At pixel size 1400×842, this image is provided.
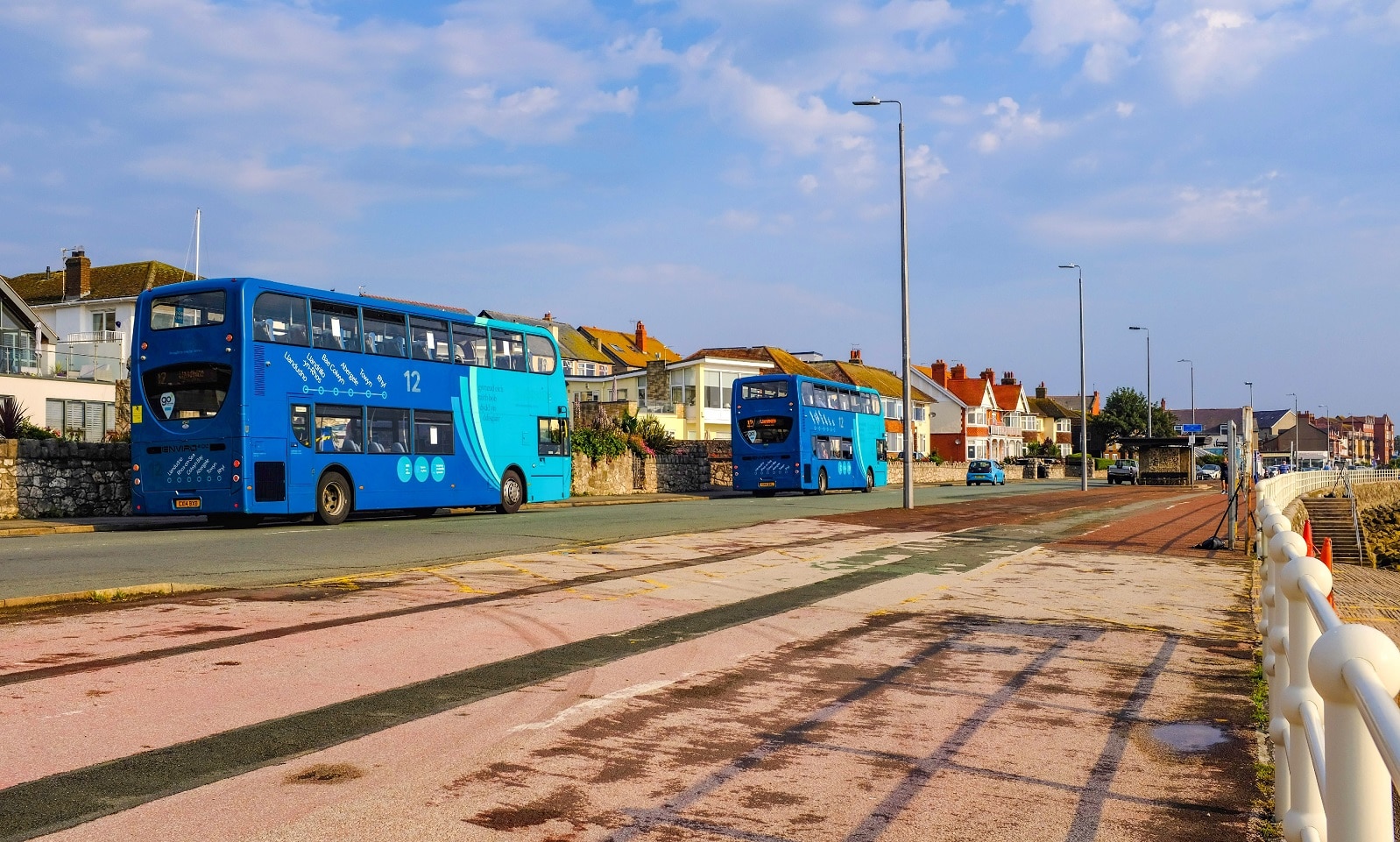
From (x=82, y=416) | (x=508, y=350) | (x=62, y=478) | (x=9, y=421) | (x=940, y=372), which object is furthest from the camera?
(x=940, y=372)

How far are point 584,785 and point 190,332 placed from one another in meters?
17.5

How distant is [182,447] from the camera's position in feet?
64.9

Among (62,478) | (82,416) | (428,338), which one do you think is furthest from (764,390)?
(62,478)

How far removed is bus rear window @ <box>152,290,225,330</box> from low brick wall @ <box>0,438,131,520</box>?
448 centimetres

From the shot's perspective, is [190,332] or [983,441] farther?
[983,441]

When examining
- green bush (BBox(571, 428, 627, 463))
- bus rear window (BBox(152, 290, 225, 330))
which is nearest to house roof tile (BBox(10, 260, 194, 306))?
green bush (BBox(571, 428, 627, 463))

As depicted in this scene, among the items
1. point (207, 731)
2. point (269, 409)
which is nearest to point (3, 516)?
point (269, 409)

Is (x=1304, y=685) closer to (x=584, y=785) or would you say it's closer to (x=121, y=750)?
(x=584, y=785)

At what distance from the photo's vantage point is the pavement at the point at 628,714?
4273mm

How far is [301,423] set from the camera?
66.7ft

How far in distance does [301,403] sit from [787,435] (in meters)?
20.8

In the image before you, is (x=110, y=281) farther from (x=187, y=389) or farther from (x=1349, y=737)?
(x=1349, y=737)

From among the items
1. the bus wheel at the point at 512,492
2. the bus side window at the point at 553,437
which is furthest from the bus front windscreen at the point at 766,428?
the bus wheel at the point at 512,492

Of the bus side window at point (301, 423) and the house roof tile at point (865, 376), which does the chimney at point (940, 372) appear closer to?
the house roof tile at point (865, 376)
